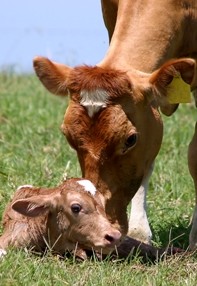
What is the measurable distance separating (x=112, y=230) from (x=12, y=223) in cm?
71

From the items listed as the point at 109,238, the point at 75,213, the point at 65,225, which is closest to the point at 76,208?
the point at 75,213

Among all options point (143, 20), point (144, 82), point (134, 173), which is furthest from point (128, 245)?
point (143, 20)

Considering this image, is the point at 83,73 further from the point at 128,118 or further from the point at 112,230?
the point at 112,230

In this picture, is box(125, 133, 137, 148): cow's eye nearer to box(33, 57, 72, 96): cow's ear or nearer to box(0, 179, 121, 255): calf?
box(0, 179, 121, 255): calf

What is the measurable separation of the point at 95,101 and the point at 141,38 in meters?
0.87

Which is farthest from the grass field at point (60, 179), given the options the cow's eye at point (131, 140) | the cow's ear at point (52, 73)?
the cow's ear at point (52, 73)

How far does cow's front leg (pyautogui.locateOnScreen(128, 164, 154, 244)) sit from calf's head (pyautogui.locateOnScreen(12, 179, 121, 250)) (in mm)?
1032

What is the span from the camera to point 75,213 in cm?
617

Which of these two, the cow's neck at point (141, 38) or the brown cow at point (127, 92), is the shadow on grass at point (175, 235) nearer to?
the brown cow at point (127, 92)

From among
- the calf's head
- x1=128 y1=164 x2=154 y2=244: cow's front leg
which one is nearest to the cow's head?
the calf's head

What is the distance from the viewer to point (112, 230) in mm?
6008

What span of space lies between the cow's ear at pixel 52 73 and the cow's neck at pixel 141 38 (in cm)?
25

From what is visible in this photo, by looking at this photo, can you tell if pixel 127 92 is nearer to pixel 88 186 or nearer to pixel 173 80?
pixel 173 80

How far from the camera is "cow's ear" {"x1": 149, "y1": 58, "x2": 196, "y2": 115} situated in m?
6.42
